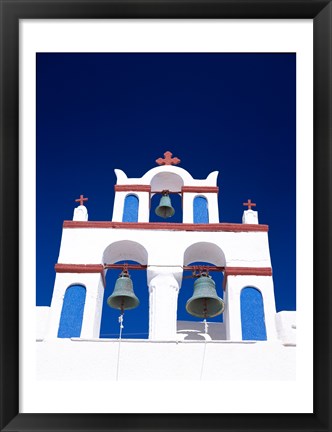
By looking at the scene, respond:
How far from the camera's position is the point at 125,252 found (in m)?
9.65

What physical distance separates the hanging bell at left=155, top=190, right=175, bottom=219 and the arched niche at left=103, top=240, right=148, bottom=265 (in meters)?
1.37

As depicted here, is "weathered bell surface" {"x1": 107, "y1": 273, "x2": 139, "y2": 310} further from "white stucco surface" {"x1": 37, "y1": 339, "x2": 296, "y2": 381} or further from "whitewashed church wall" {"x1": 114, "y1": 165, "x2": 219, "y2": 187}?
"whitewashed church wall" {"x1": 114, "y1": 165, "x2": 219, "y2": 187}

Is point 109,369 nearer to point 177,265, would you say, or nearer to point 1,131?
point 177,265

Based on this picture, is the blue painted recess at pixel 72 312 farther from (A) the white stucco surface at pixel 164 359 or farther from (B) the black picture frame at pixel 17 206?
(B) the black picture frame at pixel 17 206

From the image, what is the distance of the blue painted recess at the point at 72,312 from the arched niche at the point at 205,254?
4.54ft

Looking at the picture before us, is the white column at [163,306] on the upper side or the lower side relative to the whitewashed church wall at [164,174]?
lower

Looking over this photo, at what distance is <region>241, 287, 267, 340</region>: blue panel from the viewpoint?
8.53 metres

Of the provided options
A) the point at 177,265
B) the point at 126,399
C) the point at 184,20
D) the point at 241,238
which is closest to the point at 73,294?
the point at 177,265

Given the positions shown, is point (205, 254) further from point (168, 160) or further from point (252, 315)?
point (168, 160)

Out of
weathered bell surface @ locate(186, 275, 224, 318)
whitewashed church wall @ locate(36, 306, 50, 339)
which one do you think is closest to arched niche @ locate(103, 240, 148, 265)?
weathered bell surface @ locate(186, 275, 224, 318)

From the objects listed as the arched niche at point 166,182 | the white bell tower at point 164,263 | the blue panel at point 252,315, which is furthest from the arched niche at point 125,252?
the arched niche at point 166,182

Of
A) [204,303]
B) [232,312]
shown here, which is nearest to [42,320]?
[204,303]

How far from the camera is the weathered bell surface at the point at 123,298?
8875 mm

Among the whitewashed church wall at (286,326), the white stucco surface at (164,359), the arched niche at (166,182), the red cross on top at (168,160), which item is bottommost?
the white stucco surface at (164,359)
